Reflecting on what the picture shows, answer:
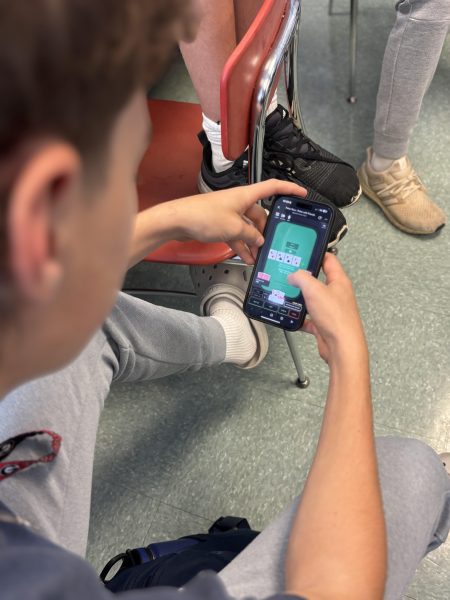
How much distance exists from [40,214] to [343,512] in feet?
1.51

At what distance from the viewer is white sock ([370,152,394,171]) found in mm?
1396

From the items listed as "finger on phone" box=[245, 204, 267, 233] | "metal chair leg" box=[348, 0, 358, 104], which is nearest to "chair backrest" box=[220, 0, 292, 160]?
"finger on phone" box=[245, 204, 267, 233]

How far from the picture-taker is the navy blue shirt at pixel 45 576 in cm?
36

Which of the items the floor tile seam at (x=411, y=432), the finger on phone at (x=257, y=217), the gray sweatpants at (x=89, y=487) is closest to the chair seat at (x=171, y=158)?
the finger on phone at (x=257, y=217)

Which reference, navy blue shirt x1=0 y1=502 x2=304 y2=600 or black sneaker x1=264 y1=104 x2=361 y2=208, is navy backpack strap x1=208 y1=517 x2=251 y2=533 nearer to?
Result: navy blue shirt x1=0 y1=502 x2=304 y2=600

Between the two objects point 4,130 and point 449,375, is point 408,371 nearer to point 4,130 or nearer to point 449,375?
point 449,375

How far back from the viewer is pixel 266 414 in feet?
3.95

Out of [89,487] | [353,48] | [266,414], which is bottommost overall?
[266,414]

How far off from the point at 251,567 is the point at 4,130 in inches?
21.4

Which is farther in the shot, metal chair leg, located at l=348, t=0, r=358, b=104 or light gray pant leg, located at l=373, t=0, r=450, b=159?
metal chair leg, located at l=348, t=0, r=358, b=104

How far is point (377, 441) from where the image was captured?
2.50 feet

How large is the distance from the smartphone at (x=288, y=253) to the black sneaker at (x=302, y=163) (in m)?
0.32

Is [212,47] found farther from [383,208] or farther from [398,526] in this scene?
[398,526]

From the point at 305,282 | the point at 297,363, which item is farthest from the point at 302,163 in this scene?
the point at 305,282
